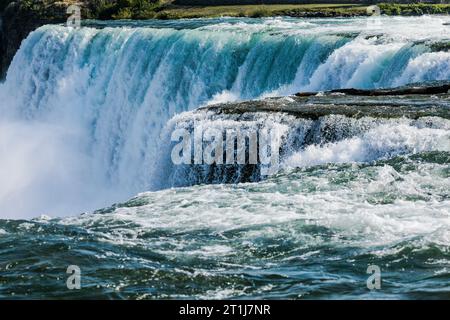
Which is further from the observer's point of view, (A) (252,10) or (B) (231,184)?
(A) (252,10)

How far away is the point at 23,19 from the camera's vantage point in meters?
63.5

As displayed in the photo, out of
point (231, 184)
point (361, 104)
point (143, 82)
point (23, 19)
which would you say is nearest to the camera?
point (231, 184)

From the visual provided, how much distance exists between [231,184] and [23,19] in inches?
1861

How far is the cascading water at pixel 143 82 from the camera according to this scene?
28.7m

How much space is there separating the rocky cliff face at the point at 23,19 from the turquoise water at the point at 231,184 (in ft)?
76.2

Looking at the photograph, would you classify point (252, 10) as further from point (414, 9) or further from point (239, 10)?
point (414, 9)

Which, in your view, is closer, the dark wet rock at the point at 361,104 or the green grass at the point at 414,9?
the dark wet rock at the point at 361,104

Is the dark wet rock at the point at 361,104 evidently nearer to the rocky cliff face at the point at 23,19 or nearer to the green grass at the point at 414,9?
the green grass at the point at 414,9

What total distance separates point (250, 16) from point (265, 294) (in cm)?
4244

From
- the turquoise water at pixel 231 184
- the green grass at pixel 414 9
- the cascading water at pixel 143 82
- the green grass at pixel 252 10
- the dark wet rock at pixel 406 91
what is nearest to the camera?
the turquoise water at pixel 231 184

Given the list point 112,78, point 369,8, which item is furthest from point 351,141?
point 369,8

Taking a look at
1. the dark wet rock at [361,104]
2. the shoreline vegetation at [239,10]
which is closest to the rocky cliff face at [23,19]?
the shoreline vegetation at [239,10]

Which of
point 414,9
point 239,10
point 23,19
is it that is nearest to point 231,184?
point 414,9

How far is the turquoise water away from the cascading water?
0.07m
